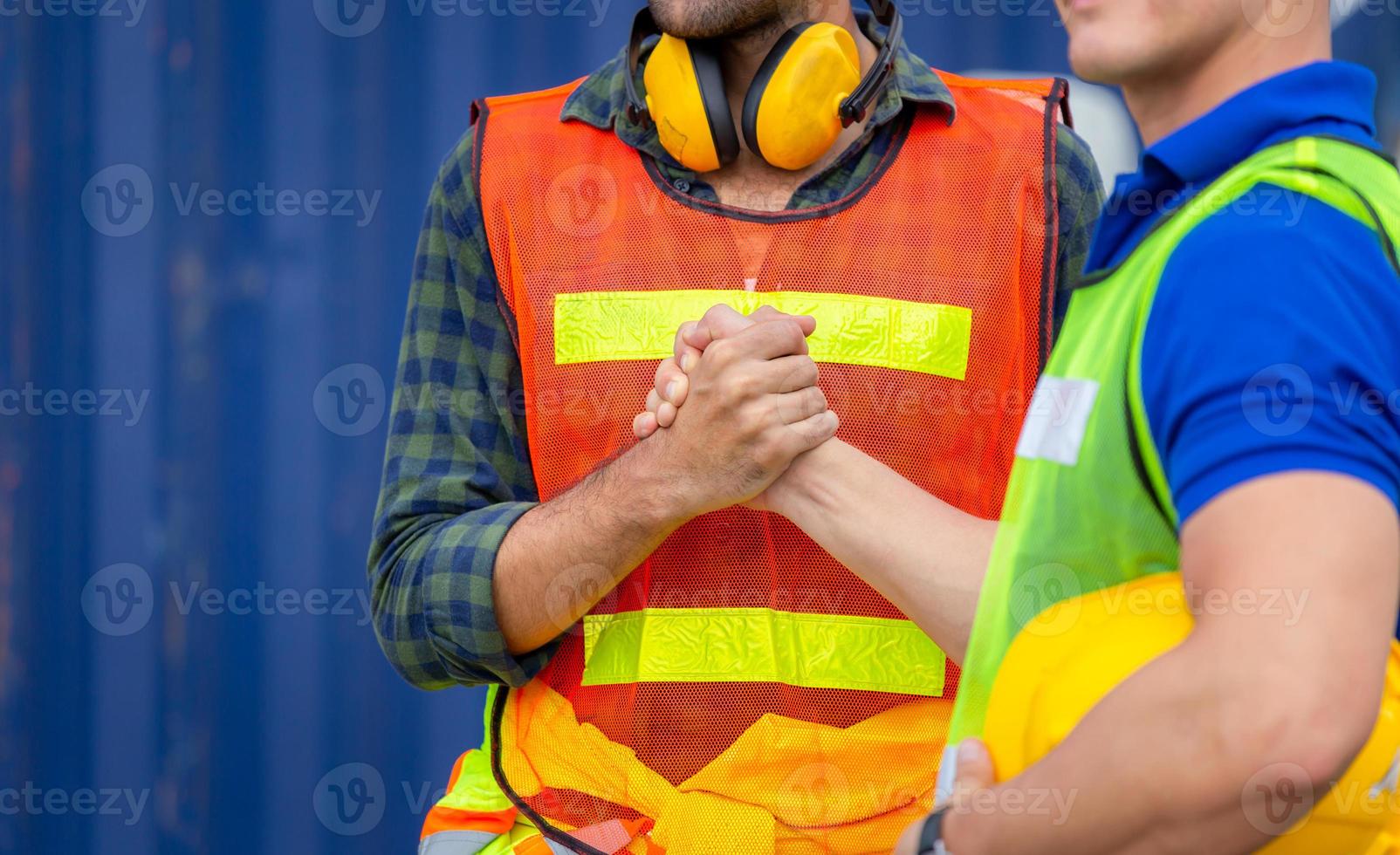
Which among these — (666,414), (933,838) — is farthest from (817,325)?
(933,838)

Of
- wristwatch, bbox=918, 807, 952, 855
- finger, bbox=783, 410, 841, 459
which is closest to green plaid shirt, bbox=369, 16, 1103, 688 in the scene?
finger, bbox=783, 410, 841, 459

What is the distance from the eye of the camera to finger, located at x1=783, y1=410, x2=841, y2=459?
1.36m

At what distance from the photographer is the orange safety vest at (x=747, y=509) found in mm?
1470

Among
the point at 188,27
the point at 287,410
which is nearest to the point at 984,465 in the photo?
the point at 287,410

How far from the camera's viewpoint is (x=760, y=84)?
1.55m

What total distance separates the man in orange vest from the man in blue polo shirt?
1.67ft

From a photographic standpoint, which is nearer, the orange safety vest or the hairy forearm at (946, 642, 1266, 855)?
the hairy forearm at (946, 642, 1266, 855)

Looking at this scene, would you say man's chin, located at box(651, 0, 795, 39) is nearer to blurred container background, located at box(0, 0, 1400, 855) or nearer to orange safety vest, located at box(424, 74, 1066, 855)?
orange safety vest, located at box(424, 74, 1066, 855)

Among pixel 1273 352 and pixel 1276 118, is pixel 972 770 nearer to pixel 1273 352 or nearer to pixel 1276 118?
pixel 1273 352

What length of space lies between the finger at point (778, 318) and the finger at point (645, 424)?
16 centimetres

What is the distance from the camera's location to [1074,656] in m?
0.86

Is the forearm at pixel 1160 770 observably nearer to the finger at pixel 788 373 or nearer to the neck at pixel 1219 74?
the neck at pixel 1219 74

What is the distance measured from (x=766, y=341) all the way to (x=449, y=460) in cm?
45

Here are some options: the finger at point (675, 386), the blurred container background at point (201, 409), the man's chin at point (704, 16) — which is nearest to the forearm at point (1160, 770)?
the finger at point (675, 386)
